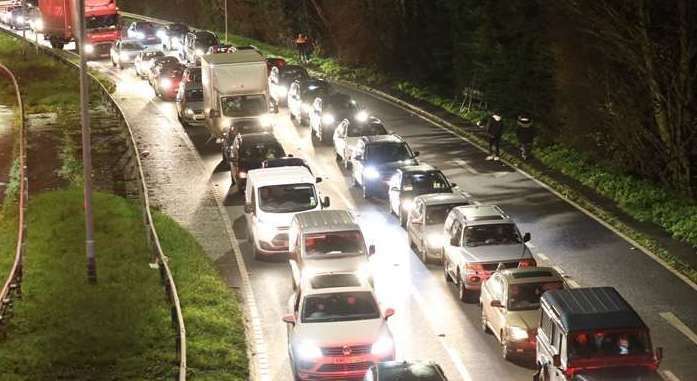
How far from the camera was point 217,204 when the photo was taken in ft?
125

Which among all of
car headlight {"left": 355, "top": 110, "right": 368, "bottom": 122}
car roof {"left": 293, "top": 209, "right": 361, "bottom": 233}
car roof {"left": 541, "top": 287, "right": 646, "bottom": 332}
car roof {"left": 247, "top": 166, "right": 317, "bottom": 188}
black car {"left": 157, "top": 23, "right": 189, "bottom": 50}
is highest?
car roof {"left": 541, "top": 287, "right": 646, "bottom": 332}

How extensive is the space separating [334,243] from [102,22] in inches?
2063

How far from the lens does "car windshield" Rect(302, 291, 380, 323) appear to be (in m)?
23.0

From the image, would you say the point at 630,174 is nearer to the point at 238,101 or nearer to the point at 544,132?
the point at 544,132

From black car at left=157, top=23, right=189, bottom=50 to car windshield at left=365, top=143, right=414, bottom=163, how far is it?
41.7 metres

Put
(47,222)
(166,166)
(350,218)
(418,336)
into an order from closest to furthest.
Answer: (418,336) → (350,218) → (47,222) → (166,166)

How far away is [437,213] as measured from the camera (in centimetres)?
3158

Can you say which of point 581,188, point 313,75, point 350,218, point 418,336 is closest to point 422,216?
point 350,218

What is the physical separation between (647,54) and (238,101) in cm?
1535

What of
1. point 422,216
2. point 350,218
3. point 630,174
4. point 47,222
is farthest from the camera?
point 630,174

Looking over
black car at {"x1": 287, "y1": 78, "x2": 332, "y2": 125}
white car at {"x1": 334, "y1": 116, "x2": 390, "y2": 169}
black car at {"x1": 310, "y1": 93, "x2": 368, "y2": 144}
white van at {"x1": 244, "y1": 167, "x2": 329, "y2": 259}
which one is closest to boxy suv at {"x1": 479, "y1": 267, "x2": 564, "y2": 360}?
white van at {"x1": 244, "y1": 167, "x2": 329, "y2": 259}

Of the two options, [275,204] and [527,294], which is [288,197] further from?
[527,294]

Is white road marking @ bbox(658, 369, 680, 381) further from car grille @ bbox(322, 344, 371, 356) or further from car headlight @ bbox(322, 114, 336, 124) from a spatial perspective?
car headlight @ bbox(322, 114, 336, 124)

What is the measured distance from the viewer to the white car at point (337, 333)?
2217 cm
